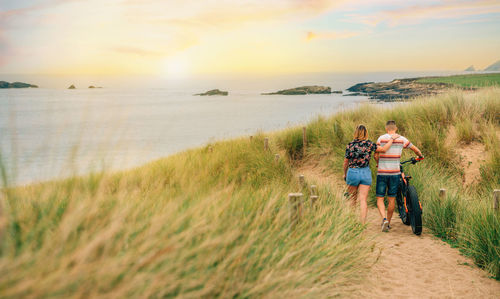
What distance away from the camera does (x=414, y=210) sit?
7.36 m

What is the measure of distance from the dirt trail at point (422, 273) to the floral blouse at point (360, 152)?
1.53 m

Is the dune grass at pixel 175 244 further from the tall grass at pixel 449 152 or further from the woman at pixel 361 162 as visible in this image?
the woman at pixel 361 162

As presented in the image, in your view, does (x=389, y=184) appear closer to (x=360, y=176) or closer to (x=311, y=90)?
(x=360, y=176)

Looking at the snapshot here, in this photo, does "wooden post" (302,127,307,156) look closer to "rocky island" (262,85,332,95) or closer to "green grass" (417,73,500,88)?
"green grass" (417,73,500,88)

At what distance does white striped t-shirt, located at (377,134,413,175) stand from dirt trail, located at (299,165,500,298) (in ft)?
4.39

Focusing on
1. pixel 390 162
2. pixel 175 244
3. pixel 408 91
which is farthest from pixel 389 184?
pixel 408 91

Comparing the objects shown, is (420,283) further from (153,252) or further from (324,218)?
(153,252)

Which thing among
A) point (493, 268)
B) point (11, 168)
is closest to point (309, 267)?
point (11, 168)

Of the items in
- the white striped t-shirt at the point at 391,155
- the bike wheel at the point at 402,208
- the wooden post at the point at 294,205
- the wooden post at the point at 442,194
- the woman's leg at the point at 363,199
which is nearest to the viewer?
Answer: the wooden post at the point at 294,205

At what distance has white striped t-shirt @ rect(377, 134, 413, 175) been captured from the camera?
23.8 feet

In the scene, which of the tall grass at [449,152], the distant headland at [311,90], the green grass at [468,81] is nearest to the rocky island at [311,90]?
the distant headland at [311,90]

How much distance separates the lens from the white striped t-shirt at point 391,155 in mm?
7245

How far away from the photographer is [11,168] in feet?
11.1

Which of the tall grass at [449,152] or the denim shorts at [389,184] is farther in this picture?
the denim shorts at [389,184]
